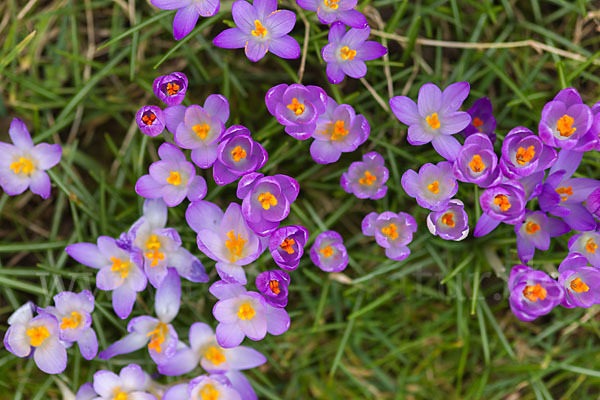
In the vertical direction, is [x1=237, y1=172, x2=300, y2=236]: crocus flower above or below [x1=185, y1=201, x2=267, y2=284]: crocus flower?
above

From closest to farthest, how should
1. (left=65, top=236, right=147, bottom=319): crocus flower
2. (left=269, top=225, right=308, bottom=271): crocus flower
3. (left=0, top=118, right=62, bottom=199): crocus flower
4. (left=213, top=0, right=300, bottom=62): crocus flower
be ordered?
1. (left=269, top=225, right=308, bottom=271): crocus flower
2. (left=213, top=0, right=300, bottom=62): crocus flower
3. (left=65, top=236, right=147, bottom=319): crocus flower
4. (left=0, top=118, right=62, bottom=199): crocus flower

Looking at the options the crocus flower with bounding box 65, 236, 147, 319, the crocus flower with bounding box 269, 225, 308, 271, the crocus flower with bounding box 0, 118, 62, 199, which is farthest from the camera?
the crocus flower with bounding box 0, 118, 62, 199

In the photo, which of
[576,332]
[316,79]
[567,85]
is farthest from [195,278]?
[576,332]

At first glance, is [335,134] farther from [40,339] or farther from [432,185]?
[40,339]

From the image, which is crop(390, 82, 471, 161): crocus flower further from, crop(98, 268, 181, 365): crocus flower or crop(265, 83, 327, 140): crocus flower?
crop(98, 268, 181, 365): crocus flower

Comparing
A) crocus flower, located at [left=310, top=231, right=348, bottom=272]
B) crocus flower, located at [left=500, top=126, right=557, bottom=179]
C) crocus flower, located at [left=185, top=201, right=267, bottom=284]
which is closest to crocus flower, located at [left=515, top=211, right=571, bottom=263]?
crocus flower, located at [left=500, top=126, right=557, bottom=179]

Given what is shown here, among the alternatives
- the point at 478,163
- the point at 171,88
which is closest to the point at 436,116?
the point at 478,163

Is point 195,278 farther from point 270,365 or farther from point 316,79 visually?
point 316,79
